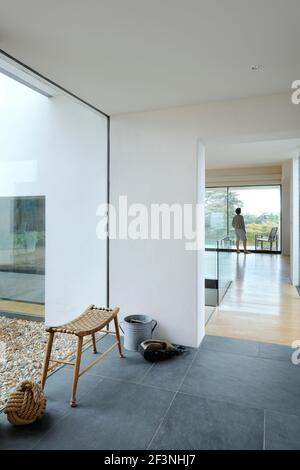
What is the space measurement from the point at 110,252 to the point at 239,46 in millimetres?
2268

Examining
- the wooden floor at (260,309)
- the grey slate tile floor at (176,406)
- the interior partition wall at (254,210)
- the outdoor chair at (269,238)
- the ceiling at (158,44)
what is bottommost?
the grey slate tile floor at (176,406)

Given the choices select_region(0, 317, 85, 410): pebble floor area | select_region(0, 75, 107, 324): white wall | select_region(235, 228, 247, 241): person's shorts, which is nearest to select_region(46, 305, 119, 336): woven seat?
select_region(0, 317, 85, 410): pebble floor area

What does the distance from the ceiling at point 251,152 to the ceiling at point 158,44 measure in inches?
109

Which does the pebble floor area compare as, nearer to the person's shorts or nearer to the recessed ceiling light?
the recessed ceiling light

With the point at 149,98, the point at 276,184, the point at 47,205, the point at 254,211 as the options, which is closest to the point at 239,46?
the point at 149,98

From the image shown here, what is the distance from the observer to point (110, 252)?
3.44 m

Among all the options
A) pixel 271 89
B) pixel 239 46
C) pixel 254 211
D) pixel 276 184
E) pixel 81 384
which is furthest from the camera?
pixel 254 211

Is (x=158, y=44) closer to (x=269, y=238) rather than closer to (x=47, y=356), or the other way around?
(x=47, y=356)

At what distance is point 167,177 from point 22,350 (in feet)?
7.25

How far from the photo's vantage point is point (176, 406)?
2133mm

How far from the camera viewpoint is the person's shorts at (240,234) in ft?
32.2

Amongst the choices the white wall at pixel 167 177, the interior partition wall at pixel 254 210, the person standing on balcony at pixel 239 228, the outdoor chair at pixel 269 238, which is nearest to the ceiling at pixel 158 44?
the white wall at pixel 167 177

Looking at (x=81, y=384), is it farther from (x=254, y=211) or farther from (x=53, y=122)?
(x=254, y=211)

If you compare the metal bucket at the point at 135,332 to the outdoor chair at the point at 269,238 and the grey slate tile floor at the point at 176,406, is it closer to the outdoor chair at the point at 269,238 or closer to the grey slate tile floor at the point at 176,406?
the grey slate tile floor at the point at 176,406
